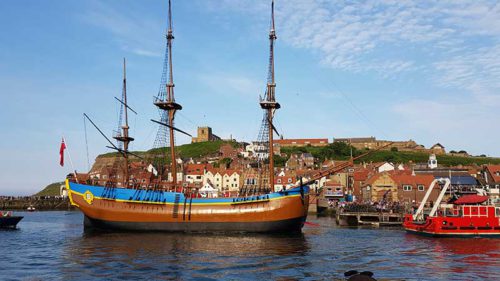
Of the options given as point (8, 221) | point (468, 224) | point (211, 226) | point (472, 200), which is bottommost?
point (8, 221)

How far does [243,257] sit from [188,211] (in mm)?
17488

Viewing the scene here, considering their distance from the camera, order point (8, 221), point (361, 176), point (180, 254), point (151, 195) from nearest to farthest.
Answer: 1. point (180, 254)
2. point (151, 195)
3. point (8, 221)
4. point (361, 176)

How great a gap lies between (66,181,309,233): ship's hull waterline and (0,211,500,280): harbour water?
1752 mm

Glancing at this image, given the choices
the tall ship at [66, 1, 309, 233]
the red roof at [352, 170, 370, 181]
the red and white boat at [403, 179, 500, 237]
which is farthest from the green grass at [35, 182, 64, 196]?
the red and white boat at [403, 179, 500, 237]

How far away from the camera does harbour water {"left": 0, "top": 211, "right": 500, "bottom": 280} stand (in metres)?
24.8

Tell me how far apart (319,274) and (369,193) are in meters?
65.0

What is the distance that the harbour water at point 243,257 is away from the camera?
24784mm

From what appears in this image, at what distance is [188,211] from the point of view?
153ft

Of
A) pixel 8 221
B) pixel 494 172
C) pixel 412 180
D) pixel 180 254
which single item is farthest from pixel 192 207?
pixel 494 172

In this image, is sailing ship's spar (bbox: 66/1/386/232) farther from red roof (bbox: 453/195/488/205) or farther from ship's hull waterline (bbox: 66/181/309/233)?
red roof (bbox: 453/195/488/205)

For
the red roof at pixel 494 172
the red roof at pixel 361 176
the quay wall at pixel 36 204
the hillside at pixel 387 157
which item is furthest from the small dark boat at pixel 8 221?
the hillside at pixel 387 157

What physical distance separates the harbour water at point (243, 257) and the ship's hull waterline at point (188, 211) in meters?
1.75

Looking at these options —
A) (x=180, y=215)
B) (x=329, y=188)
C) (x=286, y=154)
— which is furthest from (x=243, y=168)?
(x=180, y=215)

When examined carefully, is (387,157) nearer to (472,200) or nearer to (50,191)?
(472,200)
